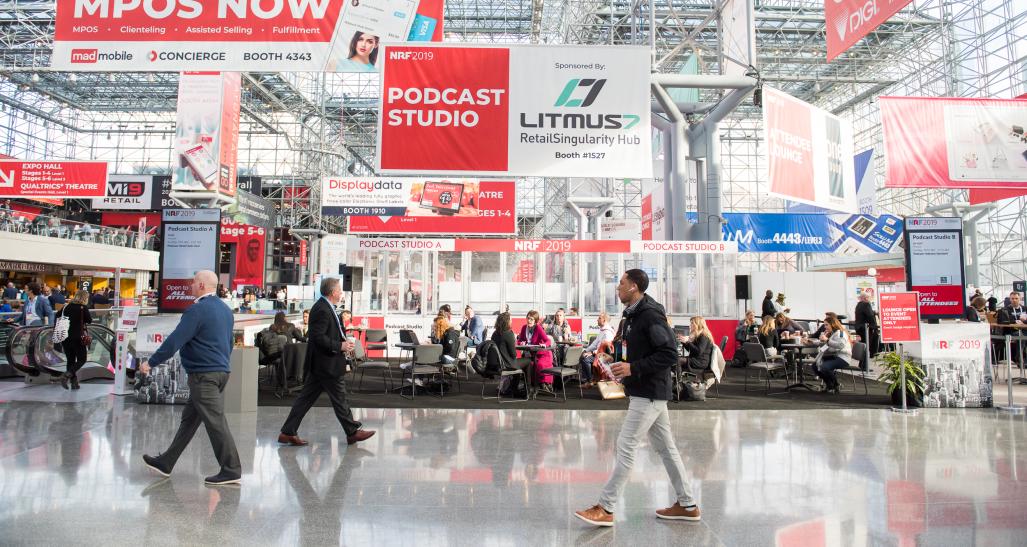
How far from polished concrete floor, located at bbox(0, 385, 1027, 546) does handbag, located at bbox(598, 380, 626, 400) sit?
1.47m

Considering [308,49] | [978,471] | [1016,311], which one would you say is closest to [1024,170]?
[1016,311]

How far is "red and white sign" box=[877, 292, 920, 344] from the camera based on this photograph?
6.68 metres

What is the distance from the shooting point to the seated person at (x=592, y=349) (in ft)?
27.3

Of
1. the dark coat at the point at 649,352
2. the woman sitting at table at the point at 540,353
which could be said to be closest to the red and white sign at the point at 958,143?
the woman sitting at table at the point at 540,353

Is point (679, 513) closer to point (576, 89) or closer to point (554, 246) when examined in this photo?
point (576, 89)

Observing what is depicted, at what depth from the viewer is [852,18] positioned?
6711 mm

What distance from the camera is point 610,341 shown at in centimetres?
834

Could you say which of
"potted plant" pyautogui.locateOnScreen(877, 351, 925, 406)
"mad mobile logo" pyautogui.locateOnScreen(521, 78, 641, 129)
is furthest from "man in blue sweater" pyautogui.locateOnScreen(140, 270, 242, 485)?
"potted plant" pyautogui.locateOnScreen(877, 351, 925, 406)

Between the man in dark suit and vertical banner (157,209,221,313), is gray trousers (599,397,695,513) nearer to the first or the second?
the man in dark suit

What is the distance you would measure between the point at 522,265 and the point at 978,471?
31.0 feet

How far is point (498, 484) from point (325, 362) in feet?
5.93

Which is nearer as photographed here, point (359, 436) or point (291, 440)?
point (291, 440)

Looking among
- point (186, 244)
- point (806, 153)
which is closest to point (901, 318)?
point (806, 153)

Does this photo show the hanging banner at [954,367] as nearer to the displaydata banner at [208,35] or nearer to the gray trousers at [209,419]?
the displaydata banner at [208,35]
